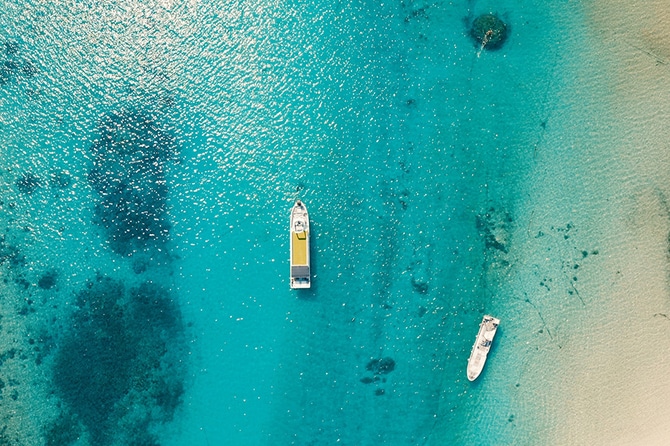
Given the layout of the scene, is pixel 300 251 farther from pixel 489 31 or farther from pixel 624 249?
pixel 624 249

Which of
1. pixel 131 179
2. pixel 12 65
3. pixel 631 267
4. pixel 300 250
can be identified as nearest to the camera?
pixel 300 250

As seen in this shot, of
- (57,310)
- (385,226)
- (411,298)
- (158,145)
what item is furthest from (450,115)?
(57,310)

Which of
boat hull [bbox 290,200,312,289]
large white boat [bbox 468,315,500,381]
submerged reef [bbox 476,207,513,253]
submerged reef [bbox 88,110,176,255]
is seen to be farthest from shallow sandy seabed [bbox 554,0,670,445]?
submerged reef [bbox 88,110,176,255]

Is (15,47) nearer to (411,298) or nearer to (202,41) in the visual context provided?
(202,41)

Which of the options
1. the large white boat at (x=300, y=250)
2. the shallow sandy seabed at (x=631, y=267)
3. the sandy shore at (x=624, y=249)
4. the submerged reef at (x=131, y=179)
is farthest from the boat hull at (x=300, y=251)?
the shallow sandy seabed at (x=631, y=267)

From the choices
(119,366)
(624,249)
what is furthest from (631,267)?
(119,366)

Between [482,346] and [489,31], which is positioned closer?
[482,346]

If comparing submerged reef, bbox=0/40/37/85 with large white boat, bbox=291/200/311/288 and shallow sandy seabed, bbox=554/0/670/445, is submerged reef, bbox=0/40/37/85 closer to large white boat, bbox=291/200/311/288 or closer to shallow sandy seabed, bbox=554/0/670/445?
large white boat, bbox=291/200/311/288
